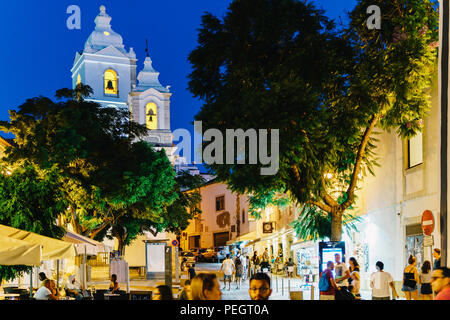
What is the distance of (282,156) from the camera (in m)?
15.9

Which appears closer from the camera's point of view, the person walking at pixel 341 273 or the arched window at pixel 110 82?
the person walking at pixel 341 273

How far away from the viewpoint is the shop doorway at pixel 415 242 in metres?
18.5

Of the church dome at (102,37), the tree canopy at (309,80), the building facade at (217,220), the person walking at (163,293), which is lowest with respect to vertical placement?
the building facade at (217,220)

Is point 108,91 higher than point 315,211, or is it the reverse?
point 108,91

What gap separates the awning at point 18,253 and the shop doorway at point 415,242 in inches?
484

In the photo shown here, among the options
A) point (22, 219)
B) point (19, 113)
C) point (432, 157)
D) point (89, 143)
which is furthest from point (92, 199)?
point (432, 157)

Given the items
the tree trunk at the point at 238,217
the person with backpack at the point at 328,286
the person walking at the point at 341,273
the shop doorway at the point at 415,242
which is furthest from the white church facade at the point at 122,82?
the person with backpack at the point at 328,286

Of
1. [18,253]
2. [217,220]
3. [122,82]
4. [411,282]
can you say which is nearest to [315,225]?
[411,282]

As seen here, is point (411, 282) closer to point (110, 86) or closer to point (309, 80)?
point (309, 80)

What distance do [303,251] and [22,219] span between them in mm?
24372

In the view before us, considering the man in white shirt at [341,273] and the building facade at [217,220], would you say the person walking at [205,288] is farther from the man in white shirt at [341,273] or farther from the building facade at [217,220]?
the building facade at [217,220]

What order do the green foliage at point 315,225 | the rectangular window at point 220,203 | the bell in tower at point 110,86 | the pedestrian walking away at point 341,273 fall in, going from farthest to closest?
the rectangular window at point 220,203 → the bell in tower at point 110,86 → the green foliage at point 315,225 → the pedestrian walking away at point 341,273

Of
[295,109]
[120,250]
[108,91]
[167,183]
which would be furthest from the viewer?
[108,91]

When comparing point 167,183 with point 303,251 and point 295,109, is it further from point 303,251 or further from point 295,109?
point 295,109
